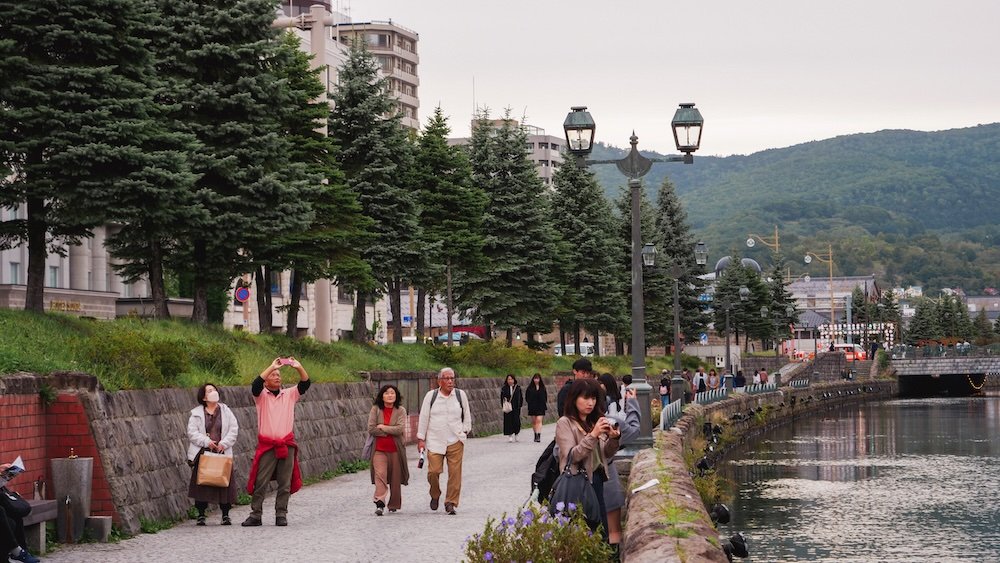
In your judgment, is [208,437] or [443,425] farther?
[443,425]

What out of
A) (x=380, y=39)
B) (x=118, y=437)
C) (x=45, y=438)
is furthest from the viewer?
(x=380, y=39)

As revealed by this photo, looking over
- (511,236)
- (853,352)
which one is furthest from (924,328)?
(511,236)

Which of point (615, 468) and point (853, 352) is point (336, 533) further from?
point (853, 352)

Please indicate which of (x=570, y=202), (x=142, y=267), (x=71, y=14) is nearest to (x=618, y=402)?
(x=71, y=14)

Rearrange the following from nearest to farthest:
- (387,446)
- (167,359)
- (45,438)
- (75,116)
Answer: (45,438)
(387,446)
(167,359)
(75,116)

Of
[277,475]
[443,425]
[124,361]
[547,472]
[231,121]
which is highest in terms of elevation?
[231,121]

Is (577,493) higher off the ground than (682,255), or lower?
lower

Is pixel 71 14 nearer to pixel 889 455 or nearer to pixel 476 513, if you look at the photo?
pixel 476 513

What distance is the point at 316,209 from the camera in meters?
35.2

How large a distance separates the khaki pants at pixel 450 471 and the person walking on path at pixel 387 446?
16.5 inches

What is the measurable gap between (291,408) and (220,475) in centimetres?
113

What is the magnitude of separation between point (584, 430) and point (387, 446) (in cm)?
689

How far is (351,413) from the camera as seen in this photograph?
2800cm

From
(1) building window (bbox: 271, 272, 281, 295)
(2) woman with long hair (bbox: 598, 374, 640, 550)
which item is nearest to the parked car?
(1) building window (bbox: 271, 272, 281, 295)
